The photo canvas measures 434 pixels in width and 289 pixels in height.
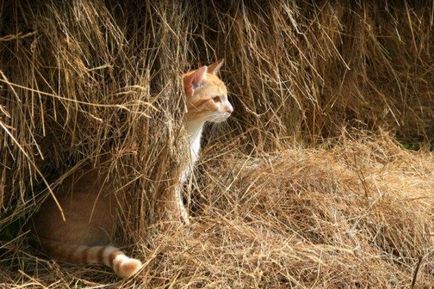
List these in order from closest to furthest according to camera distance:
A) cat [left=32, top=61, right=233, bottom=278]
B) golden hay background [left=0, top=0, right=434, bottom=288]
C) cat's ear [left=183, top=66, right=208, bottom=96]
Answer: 1. golden hay background [left=0, top=0, right=434, bottom=288]
2. cat [left=32, top=61, right=233, bottom=278]
3. cat's ear [left=183, top=66, right=208, bottom=96]

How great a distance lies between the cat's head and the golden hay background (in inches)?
3.7

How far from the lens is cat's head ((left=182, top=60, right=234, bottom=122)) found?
2.49 meters

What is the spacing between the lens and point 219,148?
116 inches

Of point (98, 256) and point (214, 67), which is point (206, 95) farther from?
point (98, 256)

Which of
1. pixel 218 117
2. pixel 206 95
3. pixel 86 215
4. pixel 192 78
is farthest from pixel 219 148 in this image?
pixel 86 215

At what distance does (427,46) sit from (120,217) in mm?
1972

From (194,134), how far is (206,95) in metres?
0.18

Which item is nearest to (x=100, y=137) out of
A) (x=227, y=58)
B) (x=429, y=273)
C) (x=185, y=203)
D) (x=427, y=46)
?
(x=185, y=203)

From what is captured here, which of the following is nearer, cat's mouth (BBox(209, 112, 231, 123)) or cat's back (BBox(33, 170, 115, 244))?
cat's back (BBox(33, 170, 115, 244))

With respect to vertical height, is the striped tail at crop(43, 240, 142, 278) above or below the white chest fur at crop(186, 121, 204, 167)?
below

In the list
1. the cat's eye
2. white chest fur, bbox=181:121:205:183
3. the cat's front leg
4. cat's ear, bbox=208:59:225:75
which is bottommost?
the cat's front leg

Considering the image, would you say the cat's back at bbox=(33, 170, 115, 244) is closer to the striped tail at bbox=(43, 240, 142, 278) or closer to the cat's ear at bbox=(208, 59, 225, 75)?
the striped tail at bbox=(43, 240, 142, 278)

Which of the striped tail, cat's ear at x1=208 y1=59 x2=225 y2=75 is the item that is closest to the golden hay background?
the striped tail

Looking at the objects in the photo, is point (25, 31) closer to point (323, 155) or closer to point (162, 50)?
point (162, 50)
